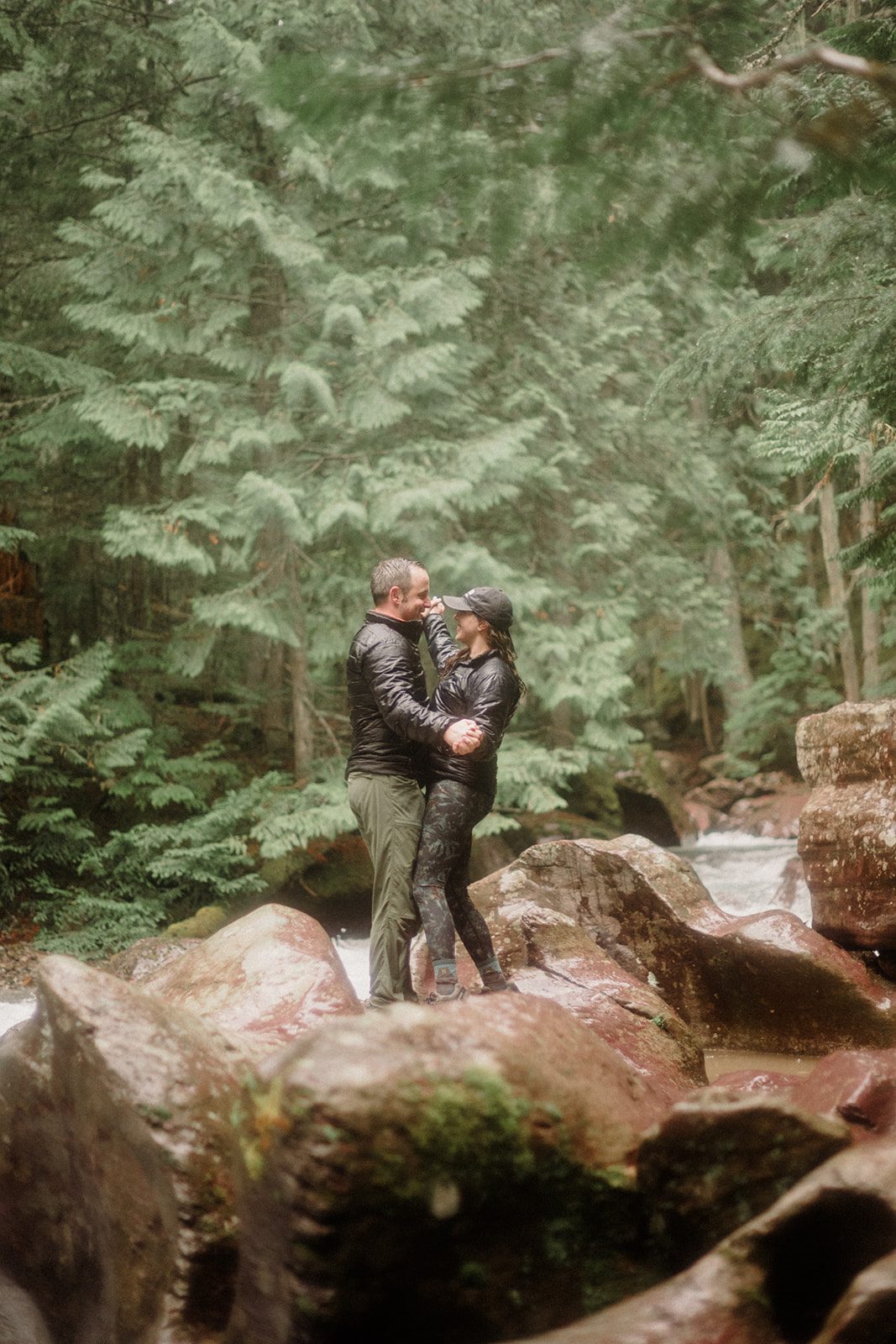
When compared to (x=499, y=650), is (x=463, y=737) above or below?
below

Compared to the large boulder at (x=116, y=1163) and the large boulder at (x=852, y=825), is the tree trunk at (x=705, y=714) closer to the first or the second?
the large boulder at (x=852, y=825)

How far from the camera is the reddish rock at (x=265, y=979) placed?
5004mm

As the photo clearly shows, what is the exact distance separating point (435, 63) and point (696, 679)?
21309 millimetres

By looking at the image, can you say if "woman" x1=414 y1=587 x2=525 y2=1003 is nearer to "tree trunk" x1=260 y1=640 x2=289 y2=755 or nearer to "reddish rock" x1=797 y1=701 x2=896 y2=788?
"reddish rock" x1=797 y1=701 x2=896 y2=788

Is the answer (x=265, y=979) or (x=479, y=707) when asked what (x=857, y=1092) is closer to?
(x=479, y=707)

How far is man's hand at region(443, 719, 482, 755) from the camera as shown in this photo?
4.81 m

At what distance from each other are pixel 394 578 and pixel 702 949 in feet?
11.9

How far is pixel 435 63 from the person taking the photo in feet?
9.41

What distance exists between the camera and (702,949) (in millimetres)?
6875

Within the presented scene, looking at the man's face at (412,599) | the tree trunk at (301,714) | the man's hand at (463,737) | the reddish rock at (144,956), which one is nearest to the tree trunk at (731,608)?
the tree trunk at (301,714)

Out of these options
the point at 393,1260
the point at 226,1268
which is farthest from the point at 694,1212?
the point at 226,1268

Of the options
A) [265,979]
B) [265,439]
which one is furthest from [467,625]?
[265,439]

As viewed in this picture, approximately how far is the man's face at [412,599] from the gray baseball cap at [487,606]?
0.57ft

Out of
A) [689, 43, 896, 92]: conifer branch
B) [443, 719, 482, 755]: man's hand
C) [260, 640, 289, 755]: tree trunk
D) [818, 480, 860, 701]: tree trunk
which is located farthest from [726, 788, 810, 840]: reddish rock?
[689, 43, 896, 92]: conifer branch
